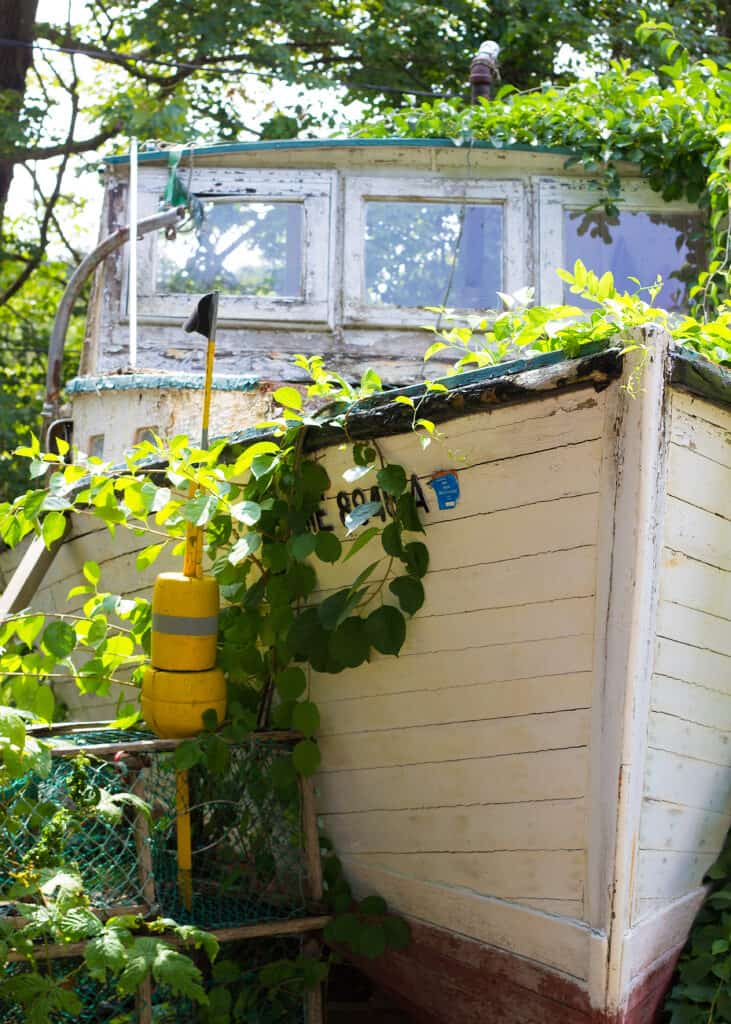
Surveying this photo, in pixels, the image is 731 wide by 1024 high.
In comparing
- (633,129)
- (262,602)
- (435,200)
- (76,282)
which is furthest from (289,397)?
(633,129)

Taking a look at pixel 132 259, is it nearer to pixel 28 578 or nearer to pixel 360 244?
pixel 360 244

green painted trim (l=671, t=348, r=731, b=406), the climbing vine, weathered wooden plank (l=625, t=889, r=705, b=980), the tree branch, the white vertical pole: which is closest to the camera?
green painted trim (l=671, t=348, r=731, b=406)

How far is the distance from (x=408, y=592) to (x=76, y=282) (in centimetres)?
311

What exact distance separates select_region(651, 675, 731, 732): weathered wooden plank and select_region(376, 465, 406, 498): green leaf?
883 mm

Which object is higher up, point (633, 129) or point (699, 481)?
point (633, 129)

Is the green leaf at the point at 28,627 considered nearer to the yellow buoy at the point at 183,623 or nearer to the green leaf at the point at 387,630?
the yellow buoy at the point at 183,623

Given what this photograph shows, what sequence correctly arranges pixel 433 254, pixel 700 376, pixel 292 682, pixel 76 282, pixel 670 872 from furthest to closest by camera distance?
pixel 433 254 < pixel 76 282 < pixel 292 682 < pixel 670 872 < pixel 700 376

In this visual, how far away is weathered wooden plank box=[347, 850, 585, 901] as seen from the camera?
3.14 metres

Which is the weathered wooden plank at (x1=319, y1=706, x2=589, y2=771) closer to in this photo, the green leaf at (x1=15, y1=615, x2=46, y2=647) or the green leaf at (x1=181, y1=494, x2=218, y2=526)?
the green leaf at (x1=181, y1=494, x2=218, y2=526)

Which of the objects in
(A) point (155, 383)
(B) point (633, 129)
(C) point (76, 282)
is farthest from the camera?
(B) point (633, 129)

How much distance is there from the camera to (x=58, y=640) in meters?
3.57

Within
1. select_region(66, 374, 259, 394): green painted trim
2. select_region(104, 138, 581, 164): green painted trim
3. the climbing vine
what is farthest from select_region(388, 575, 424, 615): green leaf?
select_region(104, 138, 581, 164): green painted trim

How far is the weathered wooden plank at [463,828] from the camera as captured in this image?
3.15 meters

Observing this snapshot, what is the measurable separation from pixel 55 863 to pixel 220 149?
4120 millimetres
